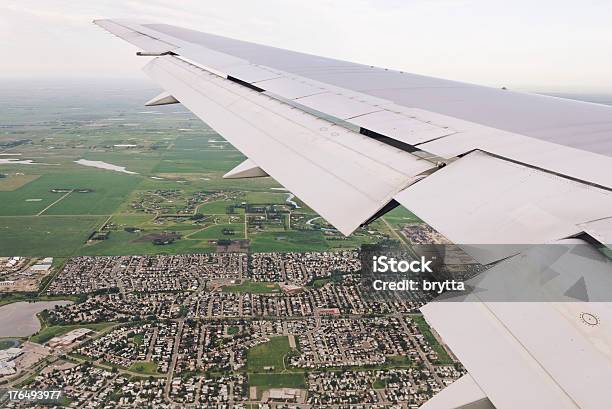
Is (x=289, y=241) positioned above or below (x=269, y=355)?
below

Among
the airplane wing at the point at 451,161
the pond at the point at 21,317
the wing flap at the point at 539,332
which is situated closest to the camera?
the wing flap at the point at 539,332

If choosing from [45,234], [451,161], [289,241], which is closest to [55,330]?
[289,241]

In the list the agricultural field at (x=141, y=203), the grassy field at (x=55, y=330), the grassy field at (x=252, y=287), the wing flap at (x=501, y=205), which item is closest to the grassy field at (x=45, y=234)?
the agricultural field at (x=141, y=203)

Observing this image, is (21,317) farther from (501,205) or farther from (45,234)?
(501,205)

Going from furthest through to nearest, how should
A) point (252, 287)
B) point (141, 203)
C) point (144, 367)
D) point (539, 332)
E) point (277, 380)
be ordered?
point (141, 203), point (252, 287), point (144, 367), point (277, 380), point (539, 332)

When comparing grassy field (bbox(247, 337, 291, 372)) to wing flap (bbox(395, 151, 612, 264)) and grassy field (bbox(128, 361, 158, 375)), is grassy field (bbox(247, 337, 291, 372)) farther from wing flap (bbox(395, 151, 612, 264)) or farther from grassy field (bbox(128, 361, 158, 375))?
wing flap (bbox(395, 151, 612, 264))

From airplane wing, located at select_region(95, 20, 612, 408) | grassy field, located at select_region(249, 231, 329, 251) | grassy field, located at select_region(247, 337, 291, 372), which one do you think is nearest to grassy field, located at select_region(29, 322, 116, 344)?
grassy field, located at select_region(247, 337, 291, 372)

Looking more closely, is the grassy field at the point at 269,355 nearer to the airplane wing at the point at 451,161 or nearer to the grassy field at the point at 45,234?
the airplane wing at the point at 451,161
